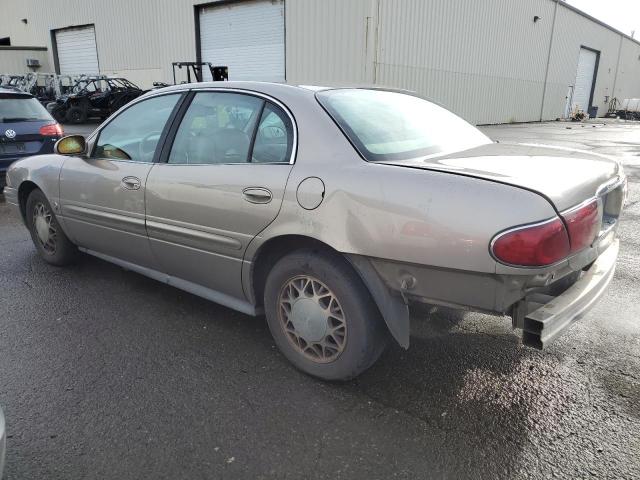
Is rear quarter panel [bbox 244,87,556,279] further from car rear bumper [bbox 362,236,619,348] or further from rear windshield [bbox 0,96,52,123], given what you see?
rear windshield [bbox 0,96,52,123]

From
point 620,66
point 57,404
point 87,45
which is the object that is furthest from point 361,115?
point 620,66

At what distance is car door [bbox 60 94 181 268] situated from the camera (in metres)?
3.41

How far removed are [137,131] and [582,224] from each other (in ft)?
9.77

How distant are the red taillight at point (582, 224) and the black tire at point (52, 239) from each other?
392 centimetres

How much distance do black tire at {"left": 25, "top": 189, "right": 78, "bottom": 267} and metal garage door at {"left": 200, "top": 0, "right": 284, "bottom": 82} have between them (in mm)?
13318

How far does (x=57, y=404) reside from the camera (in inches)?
100

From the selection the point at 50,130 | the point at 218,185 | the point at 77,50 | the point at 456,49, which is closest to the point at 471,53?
the point at 456,49

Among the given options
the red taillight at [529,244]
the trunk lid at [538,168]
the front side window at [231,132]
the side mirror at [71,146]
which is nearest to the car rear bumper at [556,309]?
the red taillight at [529,244]

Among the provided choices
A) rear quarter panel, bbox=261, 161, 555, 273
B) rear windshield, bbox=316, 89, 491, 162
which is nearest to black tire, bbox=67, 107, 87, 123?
rear windshield, bbox=316, 89, 491, 162

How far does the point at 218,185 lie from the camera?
2865 mm

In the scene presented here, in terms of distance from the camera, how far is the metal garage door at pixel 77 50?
26.8 m

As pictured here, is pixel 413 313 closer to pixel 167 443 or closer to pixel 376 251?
pixel 376 251

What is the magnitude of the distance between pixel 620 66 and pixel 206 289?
156ft

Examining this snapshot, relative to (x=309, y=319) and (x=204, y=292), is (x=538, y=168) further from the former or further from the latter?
(x=204, y=292)
